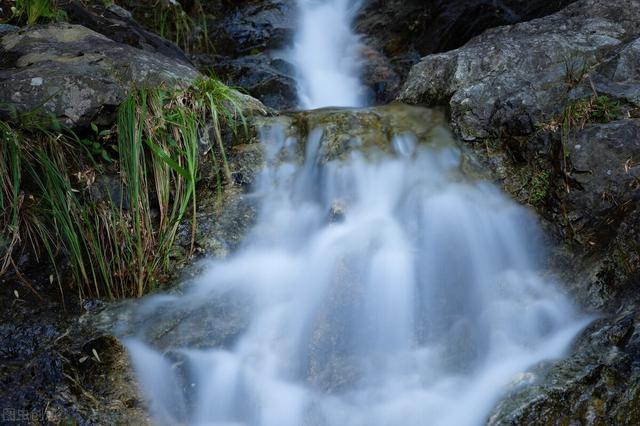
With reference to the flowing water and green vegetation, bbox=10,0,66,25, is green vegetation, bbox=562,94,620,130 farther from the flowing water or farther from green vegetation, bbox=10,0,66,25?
green vegetation, bbox=10,0,66,25

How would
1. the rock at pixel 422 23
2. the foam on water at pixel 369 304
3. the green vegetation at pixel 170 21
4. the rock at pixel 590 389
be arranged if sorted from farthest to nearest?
1. the green vegetation at pixel 170 21
2. the rock at pixel 422 23
3. the foam on water at pixel 369 304
4. the rock at pixel 590 389

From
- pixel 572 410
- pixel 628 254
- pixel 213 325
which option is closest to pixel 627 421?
pixel 572 410

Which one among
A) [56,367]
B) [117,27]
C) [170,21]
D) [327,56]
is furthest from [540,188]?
[170,21]

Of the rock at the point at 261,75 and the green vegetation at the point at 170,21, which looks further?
the green vegetation at the point at 170,21

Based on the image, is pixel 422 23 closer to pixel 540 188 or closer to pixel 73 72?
pixel 540 188

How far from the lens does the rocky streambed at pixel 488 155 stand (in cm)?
254

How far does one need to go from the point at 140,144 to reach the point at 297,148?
1.11 meters

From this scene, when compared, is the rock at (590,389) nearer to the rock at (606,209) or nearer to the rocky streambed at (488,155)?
the rocky streambed at (488,155)

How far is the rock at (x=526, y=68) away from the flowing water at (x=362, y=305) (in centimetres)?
43

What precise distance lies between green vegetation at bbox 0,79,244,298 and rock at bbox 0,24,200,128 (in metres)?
0.14

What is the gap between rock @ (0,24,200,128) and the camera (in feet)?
12.0

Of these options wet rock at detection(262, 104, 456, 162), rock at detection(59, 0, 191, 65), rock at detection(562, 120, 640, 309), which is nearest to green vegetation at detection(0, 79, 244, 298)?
wet rock at detection(262, 104, 456, 162)

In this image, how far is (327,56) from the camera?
6.53 metres

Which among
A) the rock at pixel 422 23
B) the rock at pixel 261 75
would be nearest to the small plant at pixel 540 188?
the rock at pixel 422 23
